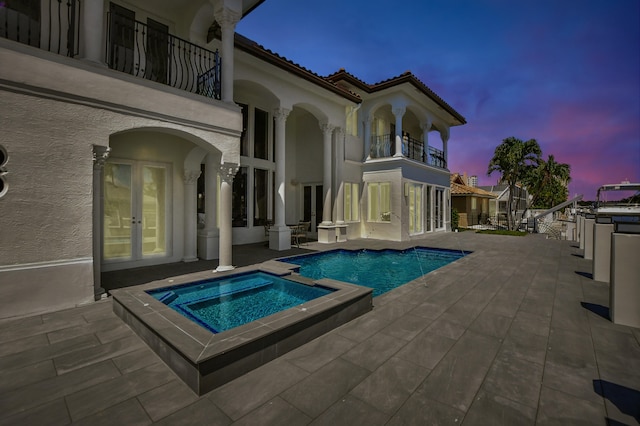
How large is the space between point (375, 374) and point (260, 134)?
11.8 metres

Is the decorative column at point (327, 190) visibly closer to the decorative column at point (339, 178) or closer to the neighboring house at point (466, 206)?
the decorative column at point (339, 178)

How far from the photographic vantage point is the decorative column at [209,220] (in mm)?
8922

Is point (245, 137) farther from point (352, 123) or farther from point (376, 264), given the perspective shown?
point (376, 264)

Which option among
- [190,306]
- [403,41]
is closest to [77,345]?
[190,306]

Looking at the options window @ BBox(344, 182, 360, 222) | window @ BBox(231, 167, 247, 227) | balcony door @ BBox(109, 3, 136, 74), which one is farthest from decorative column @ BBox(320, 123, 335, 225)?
balcony door @ BBox(109, 3, 136, 74)

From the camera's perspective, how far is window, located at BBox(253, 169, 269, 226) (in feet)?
41.7

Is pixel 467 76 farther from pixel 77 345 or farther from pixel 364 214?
pixel 77 345

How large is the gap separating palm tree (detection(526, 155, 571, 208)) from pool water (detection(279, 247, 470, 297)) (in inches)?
612

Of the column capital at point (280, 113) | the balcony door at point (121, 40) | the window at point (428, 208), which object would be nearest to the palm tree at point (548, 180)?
the window at point (428, 208)

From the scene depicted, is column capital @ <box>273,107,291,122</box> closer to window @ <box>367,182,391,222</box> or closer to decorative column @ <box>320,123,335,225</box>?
decorative column @ <box>320,123,335,225</box>

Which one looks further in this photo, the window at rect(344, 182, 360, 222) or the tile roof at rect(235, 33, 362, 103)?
the window at rect(344, 182, 360, 222)

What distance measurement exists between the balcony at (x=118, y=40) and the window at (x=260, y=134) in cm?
464

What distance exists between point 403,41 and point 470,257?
433 inches

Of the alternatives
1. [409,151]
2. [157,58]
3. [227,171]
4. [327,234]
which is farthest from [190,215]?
[409,151]
